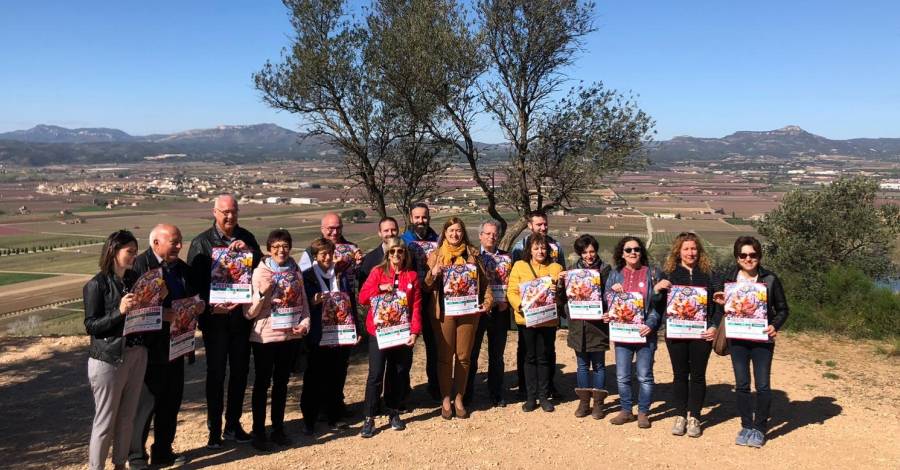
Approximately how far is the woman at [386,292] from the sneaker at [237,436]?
1223 mm

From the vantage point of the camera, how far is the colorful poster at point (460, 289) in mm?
6348

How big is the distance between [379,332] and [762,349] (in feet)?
13.0

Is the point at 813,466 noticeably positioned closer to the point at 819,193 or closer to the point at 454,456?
the point at 454,456

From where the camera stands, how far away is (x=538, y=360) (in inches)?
275

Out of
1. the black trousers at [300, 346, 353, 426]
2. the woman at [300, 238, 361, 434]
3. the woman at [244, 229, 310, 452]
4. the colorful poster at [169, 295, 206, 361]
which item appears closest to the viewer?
the colorful poster at [169, 295, 206, 361]

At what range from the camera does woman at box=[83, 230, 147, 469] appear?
471 centimetres

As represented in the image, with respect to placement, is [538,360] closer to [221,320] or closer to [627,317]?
[627,317]

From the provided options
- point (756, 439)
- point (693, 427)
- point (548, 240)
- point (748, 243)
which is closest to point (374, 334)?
point (548, 240)

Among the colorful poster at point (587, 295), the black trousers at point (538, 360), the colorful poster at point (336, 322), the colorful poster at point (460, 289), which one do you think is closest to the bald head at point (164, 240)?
the colorful poster at point (336, 322)

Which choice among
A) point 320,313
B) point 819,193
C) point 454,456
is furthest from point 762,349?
point 819,193

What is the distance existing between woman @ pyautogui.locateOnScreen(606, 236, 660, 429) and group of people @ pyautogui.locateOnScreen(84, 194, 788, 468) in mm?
15

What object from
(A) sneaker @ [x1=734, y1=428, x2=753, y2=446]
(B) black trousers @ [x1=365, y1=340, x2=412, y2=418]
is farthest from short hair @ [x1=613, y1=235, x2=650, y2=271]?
(B) black trousers @ [x1=365, y1=340, x2=412, y2=418]

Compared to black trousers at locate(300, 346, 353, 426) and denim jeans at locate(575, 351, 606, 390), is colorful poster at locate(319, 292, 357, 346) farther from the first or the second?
denim jeans at locate(575, 351, 606, 390)

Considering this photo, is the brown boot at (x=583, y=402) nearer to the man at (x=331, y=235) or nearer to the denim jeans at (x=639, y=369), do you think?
the denim jeans at (x=639, y=369)
